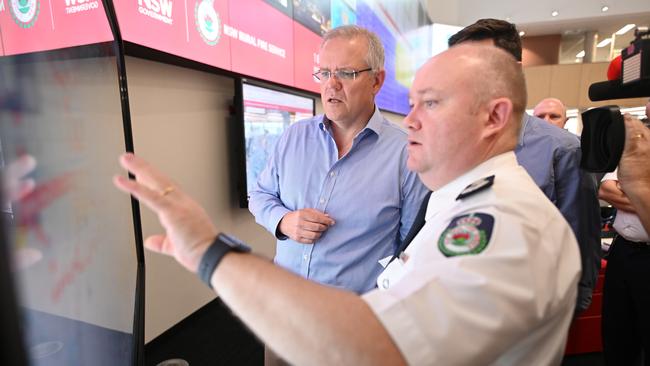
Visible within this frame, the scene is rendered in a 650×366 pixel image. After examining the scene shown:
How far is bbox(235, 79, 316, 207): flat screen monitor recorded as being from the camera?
2418 millimetres

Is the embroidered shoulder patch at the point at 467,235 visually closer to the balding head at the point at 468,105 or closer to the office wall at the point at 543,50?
the balding head at the point at 468,105

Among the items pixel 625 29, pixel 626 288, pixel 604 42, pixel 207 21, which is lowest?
pixel 626 288

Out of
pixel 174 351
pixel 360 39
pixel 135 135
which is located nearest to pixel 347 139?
pixel 360 39

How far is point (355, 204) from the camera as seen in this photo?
3.89ft

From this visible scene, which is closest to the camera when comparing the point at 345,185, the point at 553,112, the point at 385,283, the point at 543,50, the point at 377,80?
the point at 385,283

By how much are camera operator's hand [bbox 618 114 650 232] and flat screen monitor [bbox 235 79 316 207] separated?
1814mm

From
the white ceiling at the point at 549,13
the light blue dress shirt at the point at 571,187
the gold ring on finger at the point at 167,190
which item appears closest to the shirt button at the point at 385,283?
the gold ring on finger at the point at 167,190

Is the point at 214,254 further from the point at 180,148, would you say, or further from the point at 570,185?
the point at 180,148

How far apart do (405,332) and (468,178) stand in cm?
38

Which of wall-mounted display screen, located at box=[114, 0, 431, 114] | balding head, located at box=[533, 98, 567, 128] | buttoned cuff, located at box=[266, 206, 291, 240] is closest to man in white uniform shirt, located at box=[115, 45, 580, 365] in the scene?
buttoned cuff, located at box=[266, 206, 291, 240]

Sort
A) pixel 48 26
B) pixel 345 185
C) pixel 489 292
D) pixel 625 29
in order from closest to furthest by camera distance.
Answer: pixel 489 292
pixel 48 26
pixel 345 185
pixel 625 29

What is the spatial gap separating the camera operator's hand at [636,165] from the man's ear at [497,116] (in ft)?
1.79

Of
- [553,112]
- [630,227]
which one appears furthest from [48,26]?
[553,112]

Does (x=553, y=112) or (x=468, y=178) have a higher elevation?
(x=553, y=112)
